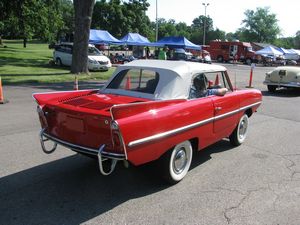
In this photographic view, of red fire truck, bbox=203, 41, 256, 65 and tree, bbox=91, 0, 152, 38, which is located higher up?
tree, bbox=91, 0, 152, 38

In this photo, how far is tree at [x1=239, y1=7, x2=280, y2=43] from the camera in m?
101

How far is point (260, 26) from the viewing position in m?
101

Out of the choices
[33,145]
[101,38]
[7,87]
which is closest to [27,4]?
[101,38]

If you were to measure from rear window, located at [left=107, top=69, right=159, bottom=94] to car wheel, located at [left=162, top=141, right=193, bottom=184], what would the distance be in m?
0.92

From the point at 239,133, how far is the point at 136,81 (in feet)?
8.12

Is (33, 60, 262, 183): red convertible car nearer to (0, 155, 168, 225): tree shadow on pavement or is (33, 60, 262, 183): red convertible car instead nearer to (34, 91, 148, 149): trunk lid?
(34, 91, 148, 149): trunk lid

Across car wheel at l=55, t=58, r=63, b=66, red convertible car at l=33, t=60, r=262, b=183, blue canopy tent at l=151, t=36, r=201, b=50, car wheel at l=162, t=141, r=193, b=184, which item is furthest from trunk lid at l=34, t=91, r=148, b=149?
blue canopy tent at l=151, t=36, r=201, b=50

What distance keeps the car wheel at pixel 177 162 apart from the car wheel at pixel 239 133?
185 centimetres

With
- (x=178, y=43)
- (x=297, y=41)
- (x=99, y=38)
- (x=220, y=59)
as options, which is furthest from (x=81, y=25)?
(x=297, y=41)

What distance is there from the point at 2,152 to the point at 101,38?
24.0 m

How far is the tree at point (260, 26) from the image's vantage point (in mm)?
100875

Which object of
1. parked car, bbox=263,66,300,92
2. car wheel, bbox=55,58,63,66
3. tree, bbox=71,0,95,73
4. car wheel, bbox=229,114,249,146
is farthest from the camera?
car wheel, bbox=55,58,63,66

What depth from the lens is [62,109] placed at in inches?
174

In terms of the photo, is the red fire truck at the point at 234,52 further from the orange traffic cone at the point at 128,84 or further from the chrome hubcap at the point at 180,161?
the chrome hubcap at the point at 180,161
